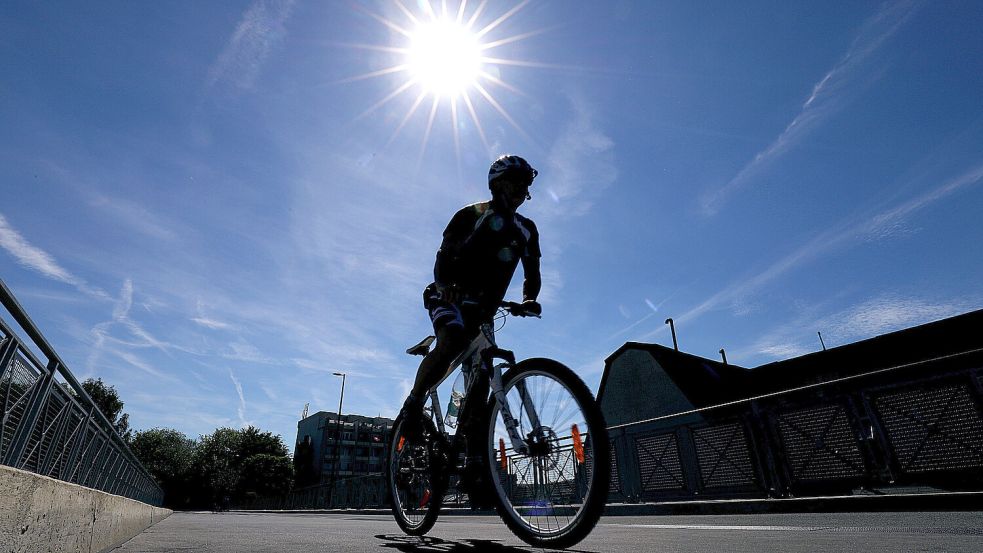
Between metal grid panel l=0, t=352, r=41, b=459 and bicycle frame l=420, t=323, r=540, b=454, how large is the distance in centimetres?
263

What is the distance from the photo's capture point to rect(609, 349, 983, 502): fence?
7.61 metres

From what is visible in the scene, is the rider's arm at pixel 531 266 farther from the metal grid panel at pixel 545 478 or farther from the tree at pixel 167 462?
the tree at pixel 167 462

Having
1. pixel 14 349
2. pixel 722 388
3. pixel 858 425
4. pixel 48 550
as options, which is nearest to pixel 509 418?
pixel 48 550

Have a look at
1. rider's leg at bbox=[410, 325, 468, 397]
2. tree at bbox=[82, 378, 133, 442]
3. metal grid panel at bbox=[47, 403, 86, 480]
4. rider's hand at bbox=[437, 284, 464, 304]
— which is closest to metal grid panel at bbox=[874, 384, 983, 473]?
rider's leg at bbox=[410, 325, 468, 397]

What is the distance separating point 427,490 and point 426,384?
966 mm

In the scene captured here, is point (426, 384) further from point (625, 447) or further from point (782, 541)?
point (625, 447)

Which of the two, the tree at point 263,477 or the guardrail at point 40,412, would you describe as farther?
the tree at point 263,477

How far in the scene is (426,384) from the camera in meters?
3.46

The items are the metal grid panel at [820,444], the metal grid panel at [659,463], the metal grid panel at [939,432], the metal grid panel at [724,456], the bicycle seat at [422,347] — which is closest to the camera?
the bicycle seat at [422,347]

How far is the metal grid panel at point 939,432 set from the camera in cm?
761

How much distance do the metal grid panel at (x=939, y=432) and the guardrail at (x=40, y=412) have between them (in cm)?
1093

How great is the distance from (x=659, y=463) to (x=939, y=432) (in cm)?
523

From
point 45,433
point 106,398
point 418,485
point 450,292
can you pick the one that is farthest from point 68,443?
point 106,398

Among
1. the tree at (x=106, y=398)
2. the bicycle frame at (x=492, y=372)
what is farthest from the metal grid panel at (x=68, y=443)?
the tree at (x=106, y=398)
